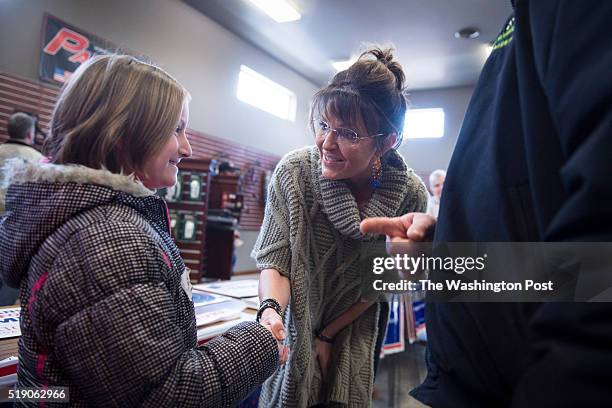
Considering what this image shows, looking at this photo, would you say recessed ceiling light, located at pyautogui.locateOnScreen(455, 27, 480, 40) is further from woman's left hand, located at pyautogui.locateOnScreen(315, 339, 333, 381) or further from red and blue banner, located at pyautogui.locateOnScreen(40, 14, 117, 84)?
woman's left hand, located at pyautogui.locateOnScreen(315, 339, 333, 381)


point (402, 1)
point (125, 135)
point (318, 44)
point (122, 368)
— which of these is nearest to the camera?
point (122, 368)

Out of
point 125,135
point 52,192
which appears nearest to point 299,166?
point 125,135

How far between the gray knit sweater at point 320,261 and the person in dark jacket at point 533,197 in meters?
0.67

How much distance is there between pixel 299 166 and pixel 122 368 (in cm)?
92

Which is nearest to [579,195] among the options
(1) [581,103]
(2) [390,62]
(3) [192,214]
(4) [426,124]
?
(1) [581,103]

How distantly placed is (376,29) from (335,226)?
5.79 meters

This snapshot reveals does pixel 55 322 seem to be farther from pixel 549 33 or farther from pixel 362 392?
pixel 362 392

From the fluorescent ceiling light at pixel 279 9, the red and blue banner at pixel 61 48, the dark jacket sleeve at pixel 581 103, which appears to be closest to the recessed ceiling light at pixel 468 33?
the fluorescent ceiling light at pixel 279 9

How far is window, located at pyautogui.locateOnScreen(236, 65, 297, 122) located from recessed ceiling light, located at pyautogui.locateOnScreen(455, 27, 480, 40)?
3743 mm

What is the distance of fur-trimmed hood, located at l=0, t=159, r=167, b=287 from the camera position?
74cm

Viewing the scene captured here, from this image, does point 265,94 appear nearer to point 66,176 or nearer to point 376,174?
point 376,174

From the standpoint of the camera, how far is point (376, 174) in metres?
1.40

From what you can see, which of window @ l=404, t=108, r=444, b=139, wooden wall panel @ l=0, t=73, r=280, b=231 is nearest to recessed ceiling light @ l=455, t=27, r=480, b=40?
window @ l=404, t=108, r=444, b=139

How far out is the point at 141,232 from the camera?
755 mm
